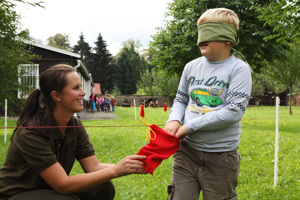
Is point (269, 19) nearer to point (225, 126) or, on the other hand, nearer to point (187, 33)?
point (187, 33)

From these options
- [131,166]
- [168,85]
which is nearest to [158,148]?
[131,166]

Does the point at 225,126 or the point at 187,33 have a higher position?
the point at 187,33

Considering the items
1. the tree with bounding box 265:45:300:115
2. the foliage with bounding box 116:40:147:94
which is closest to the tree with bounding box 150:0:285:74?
the tree with bounding box 265:45:300:115

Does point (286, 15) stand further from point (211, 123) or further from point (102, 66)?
point (102, 66)

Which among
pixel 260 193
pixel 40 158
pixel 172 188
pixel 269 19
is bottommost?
pixel 260 193

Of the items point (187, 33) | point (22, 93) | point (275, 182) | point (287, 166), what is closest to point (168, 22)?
point (187, 33)

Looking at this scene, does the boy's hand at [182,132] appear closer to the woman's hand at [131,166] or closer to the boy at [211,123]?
the boy at [211,123]

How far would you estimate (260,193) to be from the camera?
4.11 meters

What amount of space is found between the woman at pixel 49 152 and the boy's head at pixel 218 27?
1044 millimetres

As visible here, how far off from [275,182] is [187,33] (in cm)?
996

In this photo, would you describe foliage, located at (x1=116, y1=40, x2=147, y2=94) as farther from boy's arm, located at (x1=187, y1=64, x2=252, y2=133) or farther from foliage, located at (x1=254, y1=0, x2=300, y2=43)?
boy's arm, located at (x1=187, y1=64, x2=252, y2=133)

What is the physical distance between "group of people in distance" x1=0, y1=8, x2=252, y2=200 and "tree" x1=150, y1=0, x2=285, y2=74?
11083 mm

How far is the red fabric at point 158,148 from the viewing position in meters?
1.93

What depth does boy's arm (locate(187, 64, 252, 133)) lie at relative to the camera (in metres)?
1.96
